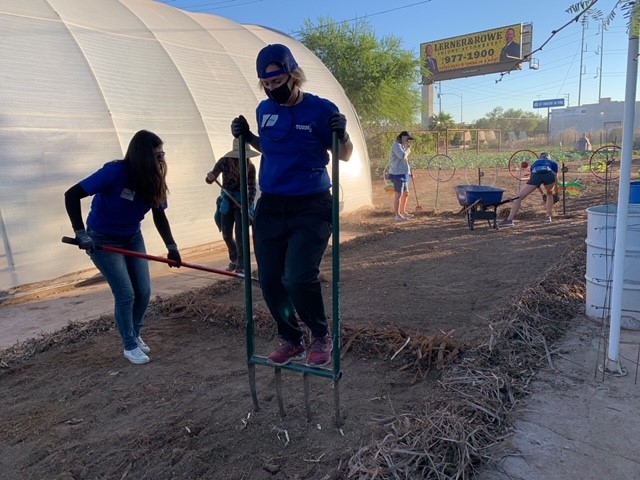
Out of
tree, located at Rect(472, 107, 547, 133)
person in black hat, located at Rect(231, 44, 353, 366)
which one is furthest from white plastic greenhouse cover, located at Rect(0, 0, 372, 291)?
tree, located at Rect(472, 107, 547, 133)

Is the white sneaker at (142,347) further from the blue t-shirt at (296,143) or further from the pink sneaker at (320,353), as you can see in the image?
the blue t-shirt at (296,143)

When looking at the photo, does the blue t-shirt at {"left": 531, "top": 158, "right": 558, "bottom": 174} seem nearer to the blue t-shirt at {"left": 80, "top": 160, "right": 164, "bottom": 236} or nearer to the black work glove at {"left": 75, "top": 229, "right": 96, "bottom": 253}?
the blue t-shirt at {"left": 80, "top": 160, "right": 164, "bottom": 236}

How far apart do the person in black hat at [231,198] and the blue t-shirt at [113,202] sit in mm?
2407

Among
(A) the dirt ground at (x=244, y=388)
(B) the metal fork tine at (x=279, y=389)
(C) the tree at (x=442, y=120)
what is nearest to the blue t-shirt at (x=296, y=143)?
(B) the metal fork tine at (x=279, y=389)

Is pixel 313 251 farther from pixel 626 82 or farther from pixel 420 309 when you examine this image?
pixel 420 309

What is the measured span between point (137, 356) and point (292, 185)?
6.73ft

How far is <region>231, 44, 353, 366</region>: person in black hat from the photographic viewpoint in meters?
2.67

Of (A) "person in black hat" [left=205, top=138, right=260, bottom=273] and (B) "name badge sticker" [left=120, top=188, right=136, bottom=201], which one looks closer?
(B) "name badge sticker" [left=120, top=188, right=136, bottom=201]

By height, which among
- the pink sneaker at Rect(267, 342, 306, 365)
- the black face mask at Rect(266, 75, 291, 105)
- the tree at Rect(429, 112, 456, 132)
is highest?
the tree at Rect(429, 112, 456, 132)

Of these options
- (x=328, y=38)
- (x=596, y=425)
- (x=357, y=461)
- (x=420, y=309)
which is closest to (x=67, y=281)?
(x=420, y=309)

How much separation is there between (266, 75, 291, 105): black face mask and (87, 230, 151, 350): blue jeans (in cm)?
172

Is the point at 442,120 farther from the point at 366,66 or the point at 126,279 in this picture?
the point at 126,279

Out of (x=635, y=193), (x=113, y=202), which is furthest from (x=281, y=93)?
(x=635, y=193)

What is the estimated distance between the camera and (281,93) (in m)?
2.69
